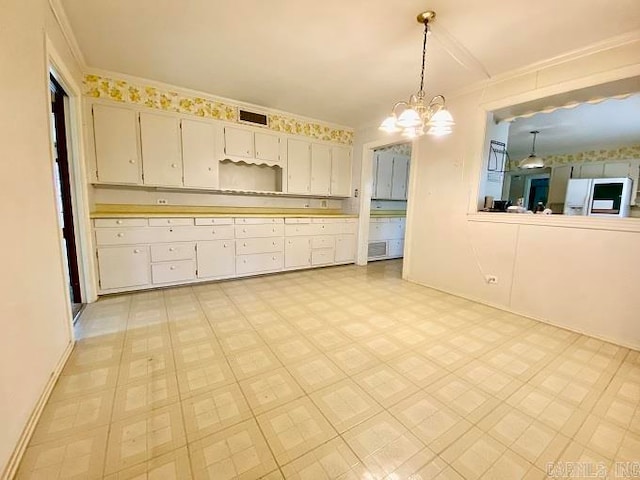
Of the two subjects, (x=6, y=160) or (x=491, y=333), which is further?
(x=491, y=333)

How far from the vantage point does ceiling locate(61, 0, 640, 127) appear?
1.95 meters

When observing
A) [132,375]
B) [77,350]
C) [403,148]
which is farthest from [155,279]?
[403,148]

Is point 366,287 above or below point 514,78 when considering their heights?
below

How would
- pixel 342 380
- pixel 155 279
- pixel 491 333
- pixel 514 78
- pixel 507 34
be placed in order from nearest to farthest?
pixel 342 380, pixel 507 34, pixel 491 333, pixel 514 78, pixel 155 279

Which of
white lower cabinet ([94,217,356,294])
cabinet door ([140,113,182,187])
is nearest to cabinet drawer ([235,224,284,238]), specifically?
white lower cabinet ([94,217,356,294])

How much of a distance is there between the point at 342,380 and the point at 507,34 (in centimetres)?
293

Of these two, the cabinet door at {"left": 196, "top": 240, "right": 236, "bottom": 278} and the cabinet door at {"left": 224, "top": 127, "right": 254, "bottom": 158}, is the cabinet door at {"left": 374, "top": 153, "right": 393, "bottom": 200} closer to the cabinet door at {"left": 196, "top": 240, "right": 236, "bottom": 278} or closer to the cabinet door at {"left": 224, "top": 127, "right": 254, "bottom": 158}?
the cabinet door at {"left": 224, "top": 127, "right": 254, "bottom": 158}

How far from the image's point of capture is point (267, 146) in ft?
13.7

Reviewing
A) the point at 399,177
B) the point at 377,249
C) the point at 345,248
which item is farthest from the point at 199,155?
the point at 399,177

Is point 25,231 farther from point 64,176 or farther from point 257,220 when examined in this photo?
point 257,220

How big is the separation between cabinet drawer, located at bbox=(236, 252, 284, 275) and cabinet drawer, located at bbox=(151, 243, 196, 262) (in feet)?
2.05

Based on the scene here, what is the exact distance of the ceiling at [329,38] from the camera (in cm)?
195

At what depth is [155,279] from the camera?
329 centimetres

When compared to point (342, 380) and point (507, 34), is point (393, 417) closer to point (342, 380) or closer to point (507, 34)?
point (342, 380)
